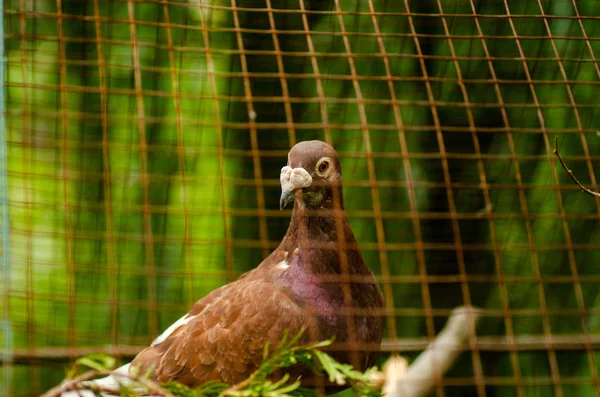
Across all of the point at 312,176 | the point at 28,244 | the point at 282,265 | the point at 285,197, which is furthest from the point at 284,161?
the point at 28,244

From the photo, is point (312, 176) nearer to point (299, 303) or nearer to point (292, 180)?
point (292, 180)

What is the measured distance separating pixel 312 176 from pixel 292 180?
101 millimetres

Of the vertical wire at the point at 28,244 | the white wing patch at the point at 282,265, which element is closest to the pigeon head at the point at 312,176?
the white wing patch at the point at 282,265

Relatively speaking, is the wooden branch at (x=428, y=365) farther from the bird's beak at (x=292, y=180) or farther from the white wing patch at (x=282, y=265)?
the bird's beak at (x=292, y=180)

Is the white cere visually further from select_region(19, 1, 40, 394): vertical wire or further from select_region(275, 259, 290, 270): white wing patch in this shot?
select_region(19, 1, 40, 394): vertical wire

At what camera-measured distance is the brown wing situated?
88.4 inches

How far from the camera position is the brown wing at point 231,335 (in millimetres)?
2244

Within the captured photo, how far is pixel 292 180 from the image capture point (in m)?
2.16

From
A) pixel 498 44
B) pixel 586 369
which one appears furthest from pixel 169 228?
pixel 586 369

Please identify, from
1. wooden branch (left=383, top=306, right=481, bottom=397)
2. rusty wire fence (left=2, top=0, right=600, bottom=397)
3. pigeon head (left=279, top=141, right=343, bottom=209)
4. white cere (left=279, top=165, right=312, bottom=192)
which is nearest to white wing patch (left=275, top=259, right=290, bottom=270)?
pigeon head (left=279, top=141, right=343, bottom=209)

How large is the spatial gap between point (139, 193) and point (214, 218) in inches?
14.6

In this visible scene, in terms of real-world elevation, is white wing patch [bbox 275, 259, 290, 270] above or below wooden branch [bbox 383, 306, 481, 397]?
above

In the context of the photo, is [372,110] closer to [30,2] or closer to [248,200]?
[248,200]

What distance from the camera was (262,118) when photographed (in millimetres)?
3451
